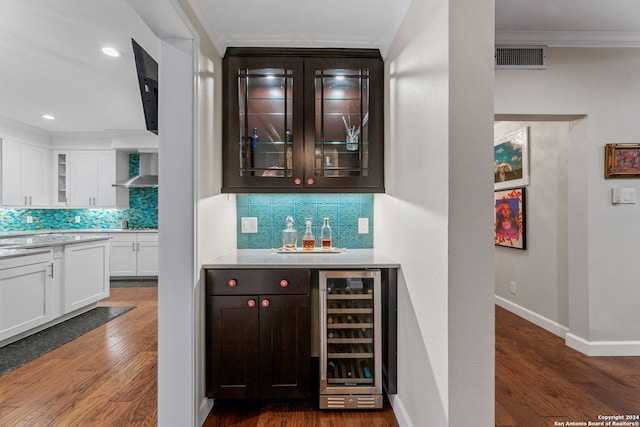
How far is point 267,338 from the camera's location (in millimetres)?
1763

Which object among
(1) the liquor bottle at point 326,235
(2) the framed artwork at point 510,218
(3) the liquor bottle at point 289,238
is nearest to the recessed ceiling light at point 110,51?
(3) the liquor bottle at point 289,238

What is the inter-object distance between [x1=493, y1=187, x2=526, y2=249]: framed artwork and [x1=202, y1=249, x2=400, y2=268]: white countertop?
2.24 meters

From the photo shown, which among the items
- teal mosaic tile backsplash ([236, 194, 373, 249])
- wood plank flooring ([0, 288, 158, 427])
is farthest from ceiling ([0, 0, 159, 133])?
wood plank flooring ([0, 288, 158, 427])

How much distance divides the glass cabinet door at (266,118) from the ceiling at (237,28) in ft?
0.64

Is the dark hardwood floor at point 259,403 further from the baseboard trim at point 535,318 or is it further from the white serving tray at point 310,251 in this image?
the white serving tray at point 310,251

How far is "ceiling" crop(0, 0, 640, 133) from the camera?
5.82 feet

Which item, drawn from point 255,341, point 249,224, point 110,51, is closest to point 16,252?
point 110,51

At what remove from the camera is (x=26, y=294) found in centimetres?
284

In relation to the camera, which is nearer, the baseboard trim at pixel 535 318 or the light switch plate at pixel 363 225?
the light switch plate at pixel 363 225

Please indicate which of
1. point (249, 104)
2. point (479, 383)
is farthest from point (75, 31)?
point (479, 383)

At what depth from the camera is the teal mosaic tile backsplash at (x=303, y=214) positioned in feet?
7.97

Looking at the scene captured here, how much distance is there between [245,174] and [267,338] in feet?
3.68

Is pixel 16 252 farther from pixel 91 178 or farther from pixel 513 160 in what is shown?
pixel 513 160

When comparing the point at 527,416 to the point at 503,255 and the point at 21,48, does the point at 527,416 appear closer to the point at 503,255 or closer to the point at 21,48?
the point at 503,255
